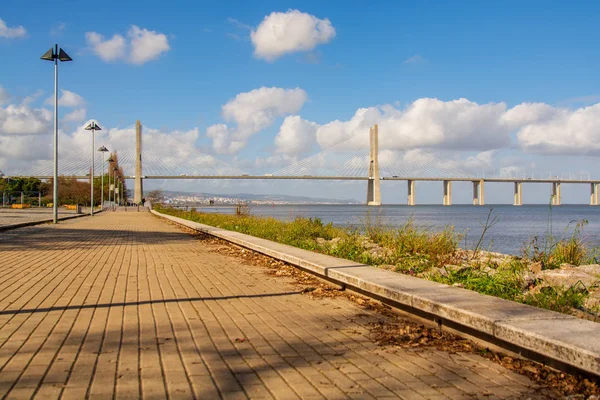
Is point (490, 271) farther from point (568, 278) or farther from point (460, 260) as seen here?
point (460, 260)

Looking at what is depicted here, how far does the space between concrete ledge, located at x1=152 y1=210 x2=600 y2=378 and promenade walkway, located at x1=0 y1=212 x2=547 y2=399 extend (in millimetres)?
264

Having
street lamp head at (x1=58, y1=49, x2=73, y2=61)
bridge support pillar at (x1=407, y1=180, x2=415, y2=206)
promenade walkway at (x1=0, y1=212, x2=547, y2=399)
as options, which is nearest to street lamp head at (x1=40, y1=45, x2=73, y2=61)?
street lamp head at (x1=58, y1=49, x2=73, y2=61)

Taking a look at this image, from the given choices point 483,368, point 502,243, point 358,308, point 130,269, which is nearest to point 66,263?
point 130,269

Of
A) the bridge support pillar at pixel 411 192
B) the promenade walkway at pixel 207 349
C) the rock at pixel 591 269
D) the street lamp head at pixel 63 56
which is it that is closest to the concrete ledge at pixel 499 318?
the promenade walkway at pixel 207 349

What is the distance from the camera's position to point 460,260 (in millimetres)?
10547

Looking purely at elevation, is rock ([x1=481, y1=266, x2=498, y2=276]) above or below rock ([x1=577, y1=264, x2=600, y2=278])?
above

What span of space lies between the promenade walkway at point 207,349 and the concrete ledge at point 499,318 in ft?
0.87

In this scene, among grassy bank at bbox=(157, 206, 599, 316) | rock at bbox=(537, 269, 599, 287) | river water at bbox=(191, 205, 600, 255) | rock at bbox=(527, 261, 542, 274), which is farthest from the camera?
river water at bbox=(191, 205, 600, 255)

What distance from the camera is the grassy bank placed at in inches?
256

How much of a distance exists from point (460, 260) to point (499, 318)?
6.11 meters

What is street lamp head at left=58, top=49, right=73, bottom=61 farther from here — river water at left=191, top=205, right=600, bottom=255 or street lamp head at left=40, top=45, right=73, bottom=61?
river water at left=191, top=205, right=600, bottom=255

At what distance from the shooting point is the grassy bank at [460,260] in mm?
6498

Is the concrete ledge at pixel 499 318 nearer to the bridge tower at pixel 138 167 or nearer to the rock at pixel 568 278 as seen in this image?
the rock at pixel 568 278

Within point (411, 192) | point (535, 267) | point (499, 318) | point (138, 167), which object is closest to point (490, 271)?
point (535, 267)
